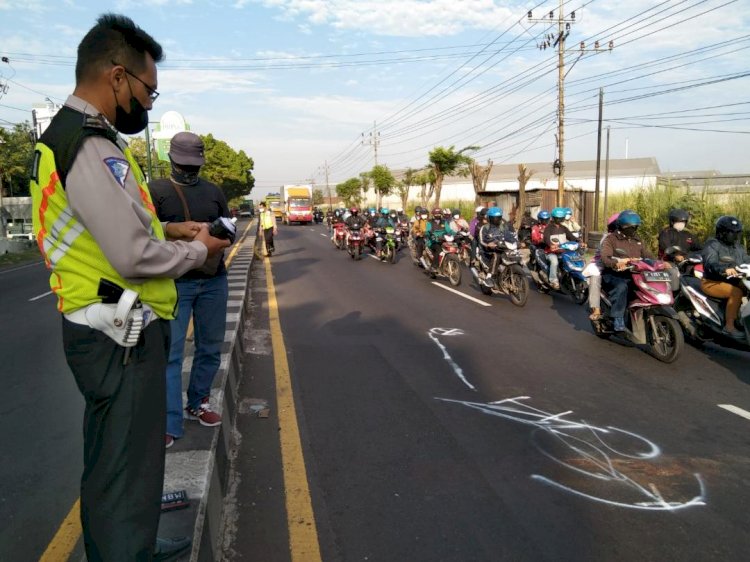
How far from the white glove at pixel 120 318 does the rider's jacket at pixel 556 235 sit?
9.51 m

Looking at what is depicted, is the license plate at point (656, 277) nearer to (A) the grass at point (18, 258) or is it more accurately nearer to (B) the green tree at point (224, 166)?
(A) the grass at point (18, 258)

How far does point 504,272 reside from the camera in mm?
10344

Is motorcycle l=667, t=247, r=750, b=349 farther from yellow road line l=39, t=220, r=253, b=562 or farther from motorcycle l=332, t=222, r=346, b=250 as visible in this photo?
motorcycle l=332, t=222, r=346, b=250

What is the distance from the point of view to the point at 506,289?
33.5 ft

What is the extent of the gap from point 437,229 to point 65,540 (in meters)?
11.5

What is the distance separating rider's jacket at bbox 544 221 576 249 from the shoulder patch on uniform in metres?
9.53

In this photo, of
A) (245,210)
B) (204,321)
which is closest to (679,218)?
(204,321)

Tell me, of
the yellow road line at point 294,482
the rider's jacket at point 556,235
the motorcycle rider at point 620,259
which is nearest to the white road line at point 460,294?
the rider's jacket at point 556,235

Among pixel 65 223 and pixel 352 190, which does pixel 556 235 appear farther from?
pixel 352 190

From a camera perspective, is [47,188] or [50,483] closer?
[47,188]

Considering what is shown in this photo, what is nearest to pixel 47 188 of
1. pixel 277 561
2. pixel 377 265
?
pixel 277 561

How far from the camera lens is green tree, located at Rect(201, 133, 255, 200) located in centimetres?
Answer: 6938

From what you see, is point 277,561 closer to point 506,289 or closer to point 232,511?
point 232,511

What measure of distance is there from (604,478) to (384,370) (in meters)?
2.72
